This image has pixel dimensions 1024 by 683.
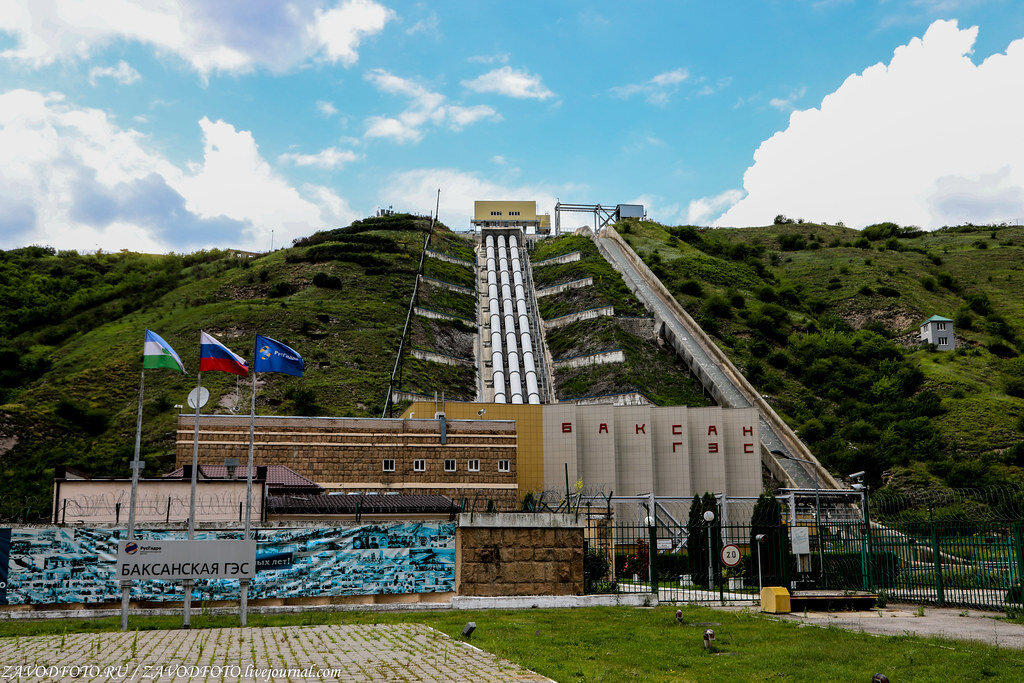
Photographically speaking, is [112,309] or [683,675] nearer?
[683,675]

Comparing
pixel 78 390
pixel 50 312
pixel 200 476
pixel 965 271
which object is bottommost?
pixel 200 476

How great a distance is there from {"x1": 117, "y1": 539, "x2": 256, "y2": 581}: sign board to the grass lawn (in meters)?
1.18

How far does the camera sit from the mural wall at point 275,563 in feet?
74.5

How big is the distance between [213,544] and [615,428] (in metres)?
33.0

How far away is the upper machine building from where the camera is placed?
361 feet

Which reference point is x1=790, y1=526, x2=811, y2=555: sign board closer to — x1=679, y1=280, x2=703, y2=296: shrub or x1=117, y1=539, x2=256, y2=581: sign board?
x1=117, y1=539, x2=256, y2=581: sign board

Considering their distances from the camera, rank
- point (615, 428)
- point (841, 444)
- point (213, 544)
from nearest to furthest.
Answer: point (213, 544), point (615, 428), point (841, 444)

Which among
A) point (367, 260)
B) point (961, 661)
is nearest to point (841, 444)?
point (961, 661)

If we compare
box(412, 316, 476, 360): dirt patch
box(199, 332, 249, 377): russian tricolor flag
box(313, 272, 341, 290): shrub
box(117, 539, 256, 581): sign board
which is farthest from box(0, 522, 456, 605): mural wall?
box(313, 272, 341, 290): shrub

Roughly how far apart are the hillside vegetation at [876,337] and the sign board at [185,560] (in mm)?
45556

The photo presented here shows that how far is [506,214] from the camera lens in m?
111

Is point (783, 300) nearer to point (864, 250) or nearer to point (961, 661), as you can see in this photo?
point (864, 250)

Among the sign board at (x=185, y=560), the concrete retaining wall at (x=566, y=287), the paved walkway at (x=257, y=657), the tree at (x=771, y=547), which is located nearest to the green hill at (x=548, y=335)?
the concrete retaining wall at (x=566, y=287)

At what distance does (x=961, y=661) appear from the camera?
13.2 metres
